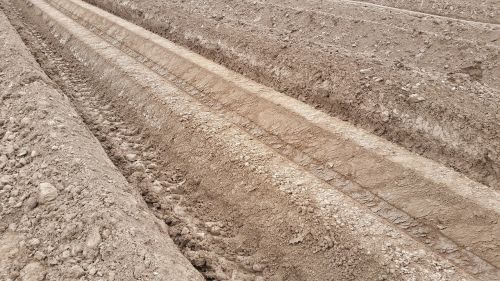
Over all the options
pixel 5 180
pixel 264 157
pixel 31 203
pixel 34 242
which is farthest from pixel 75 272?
pixel 264 157

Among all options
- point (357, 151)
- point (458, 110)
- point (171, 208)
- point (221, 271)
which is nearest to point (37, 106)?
point (171, 208)

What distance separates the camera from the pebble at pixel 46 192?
4793mm

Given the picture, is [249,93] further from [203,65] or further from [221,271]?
[221,271]

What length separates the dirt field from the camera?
15.0 feet

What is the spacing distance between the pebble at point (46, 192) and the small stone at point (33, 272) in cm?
96

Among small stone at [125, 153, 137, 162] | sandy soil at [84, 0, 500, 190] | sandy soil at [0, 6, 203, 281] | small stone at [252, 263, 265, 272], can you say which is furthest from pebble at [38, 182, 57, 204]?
sandy soil at [84, 0, 500, 190]

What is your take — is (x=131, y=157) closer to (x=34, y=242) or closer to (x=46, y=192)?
(x=46, y=192)

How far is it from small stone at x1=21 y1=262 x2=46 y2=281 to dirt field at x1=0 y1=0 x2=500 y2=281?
33 mm

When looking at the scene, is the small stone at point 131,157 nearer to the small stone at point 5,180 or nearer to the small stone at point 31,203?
the small stone at point 5,180

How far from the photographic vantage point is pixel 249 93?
8188mm

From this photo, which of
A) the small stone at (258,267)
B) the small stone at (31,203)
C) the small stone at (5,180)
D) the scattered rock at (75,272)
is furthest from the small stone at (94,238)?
the small stone at (258,267)

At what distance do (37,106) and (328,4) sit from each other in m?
9.84

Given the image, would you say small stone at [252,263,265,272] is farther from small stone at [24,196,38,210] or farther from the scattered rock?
small stone at [24,196,38,210]

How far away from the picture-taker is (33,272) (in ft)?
13.0
